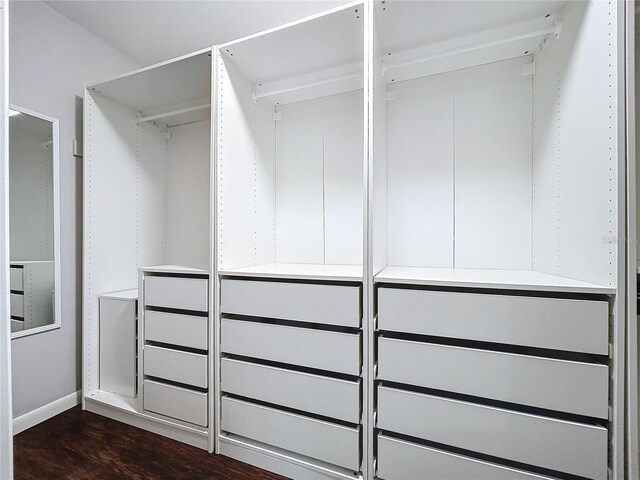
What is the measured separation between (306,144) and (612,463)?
2.04 metres

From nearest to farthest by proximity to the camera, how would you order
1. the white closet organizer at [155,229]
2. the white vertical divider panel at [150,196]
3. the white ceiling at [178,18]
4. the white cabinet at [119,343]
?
the white closet organizer at [155,229] → the white ceiling at [178,18] → the white cabinet at [119,343] → the white vertical divider panel at [150,196]

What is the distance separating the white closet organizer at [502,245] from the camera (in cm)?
103

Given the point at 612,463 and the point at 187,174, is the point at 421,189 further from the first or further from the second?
the point at 187,174

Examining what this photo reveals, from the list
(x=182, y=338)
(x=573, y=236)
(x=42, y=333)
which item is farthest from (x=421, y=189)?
(x=42, y=333)

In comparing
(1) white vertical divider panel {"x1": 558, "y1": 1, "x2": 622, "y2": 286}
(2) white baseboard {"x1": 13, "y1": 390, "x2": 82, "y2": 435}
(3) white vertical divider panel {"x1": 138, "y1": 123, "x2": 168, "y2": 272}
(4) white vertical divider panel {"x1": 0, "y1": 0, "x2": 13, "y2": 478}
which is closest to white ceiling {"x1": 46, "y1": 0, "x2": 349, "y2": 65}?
(3) white vertical divider panel {"x1": 138, "y1": 123, "x2": 168, "y2": 272}

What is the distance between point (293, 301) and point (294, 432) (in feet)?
2.01

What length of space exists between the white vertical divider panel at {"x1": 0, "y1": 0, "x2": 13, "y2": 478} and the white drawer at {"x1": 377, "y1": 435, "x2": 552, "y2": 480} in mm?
1206

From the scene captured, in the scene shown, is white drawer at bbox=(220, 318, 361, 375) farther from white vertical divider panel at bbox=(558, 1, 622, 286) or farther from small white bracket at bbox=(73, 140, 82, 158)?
small white bracket at bbox=(73, 140, 82, 158)

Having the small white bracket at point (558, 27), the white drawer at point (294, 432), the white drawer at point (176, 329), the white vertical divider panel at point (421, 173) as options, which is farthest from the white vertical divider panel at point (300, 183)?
the small white bracket at point (558, 27)

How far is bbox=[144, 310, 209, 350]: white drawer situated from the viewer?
1.62 m

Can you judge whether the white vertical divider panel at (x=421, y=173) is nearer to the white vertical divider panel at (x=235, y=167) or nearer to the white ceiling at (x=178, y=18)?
the white ceiling at (x=178, y=18)

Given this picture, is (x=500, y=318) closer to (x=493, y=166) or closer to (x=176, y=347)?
(x=493, y=166)

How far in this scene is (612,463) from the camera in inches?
39.5

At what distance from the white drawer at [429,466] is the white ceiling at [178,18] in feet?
7.52
